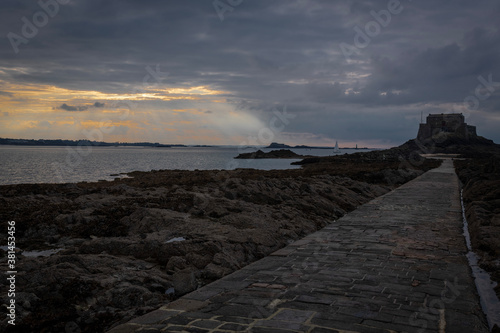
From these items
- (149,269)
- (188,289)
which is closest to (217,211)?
(149,269)

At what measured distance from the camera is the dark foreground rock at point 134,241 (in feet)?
15.3

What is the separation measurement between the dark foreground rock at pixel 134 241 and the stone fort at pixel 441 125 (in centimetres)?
11896

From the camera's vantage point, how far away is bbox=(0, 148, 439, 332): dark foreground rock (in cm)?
465

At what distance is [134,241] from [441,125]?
434ft

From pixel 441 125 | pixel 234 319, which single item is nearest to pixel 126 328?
pixel 234 319

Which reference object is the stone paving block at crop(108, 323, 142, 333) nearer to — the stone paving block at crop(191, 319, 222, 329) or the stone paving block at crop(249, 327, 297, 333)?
the stone paving block at crop(191, 319, 222, 329)

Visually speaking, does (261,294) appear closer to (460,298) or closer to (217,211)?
(460,298)

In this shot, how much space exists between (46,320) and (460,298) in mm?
4826

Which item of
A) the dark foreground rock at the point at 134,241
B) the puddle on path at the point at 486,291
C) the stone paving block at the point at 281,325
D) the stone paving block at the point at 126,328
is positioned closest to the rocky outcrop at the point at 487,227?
the puddle on path at the point at 486,291

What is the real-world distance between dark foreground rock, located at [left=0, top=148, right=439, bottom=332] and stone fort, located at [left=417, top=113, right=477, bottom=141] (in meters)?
119

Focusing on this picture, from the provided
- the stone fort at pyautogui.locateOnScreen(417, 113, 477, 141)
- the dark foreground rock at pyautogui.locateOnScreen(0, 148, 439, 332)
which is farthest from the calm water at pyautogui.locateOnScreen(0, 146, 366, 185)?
the stone fort at pyautogui.locateOnScreen(417, 113, 477, 141)

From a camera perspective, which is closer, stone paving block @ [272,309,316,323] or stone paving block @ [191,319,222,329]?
stone paving block @ [191,319,222,329]

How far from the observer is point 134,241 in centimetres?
728

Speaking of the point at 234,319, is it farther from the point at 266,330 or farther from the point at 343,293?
the point at 343,293
